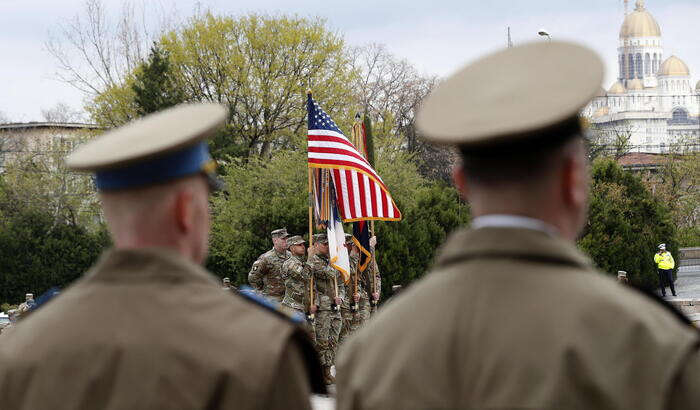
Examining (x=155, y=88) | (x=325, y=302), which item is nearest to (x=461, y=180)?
(x=325, y=302)

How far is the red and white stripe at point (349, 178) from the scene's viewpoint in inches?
590

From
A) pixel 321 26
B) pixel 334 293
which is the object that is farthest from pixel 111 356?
pixel 321 26

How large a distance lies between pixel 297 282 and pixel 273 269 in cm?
41

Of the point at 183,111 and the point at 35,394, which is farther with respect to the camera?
the point at 183,111

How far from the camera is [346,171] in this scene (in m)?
15.0

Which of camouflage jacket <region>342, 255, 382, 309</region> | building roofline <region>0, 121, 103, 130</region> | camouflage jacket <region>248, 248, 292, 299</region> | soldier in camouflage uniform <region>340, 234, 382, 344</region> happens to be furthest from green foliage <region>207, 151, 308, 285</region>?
building roofline <region>0, 121, 103, 130</region>

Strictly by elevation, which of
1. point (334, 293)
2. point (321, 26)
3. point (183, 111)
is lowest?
point (334, 293)

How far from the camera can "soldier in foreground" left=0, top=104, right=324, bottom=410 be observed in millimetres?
2654

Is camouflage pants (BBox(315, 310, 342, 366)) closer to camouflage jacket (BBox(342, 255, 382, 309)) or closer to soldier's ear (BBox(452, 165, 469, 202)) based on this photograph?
camouflage jacket (BBox(342, 255, 382, 309))

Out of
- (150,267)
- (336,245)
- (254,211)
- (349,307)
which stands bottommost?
(349,307)

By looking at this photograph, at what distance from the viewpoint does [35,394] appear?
275cm

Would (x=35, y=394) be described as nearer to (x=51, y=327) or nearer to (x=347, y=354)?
(x=51, y=327)

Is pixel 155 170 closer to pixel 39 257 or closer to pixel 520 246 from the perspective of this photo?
pixel 520 246

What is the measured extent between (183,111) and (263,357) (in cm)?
71
